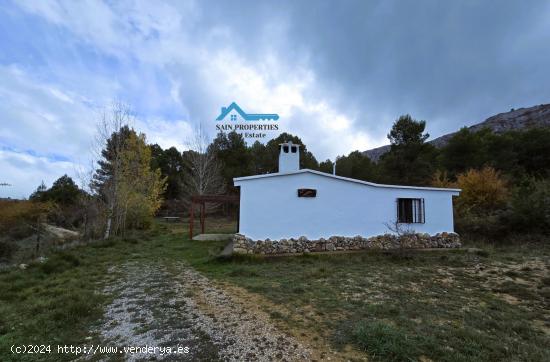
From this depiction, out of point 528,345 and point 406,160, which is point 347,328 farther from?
point 406,160

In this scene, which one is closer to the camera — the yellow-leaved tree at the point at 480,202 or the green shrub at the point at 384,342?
the green shrub at the point at 384,342

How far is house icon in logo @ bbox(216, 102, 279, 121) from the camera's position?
17000mm

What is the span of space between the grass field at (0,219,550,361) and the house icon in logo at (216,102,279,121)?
423 inches

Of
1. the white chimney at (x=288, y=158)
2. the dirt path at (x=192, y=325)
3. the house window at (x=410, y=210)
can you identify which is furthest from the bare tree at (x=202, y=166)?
the dirt path at (x=192, y=325)

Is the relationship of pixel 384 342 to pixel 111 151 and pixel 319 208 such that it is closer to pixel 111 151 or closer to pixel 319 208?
pixel 319 208

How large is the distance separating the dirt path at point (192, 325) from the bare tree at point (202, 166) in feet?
49.4

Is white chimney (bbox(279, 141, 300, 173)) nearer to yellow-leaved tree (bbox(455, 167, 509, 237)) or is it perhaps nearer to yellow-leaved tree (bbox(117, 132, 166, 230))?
yellow-leaved tree (bbox(117, 132, 166, 230))

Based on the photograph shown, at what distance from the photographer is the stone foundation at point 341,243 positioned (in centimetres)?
912

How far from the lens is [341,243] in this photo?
970 centimetres

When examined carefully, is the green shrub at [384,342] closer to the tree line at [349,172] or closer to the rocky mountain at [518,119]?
the tree line at [349,172]

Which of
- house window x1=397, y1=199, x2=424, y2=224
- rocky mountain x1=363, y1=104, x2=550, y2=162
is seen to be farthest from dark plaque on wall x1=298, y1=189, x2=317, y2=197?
rocky mountain x1=363, y1=104, x2=550, y2=162

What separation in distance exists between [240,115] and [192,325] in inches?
588

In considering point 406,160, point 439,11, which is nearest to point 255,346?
point 439,11

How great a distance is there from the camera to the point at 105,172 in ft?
47.1
